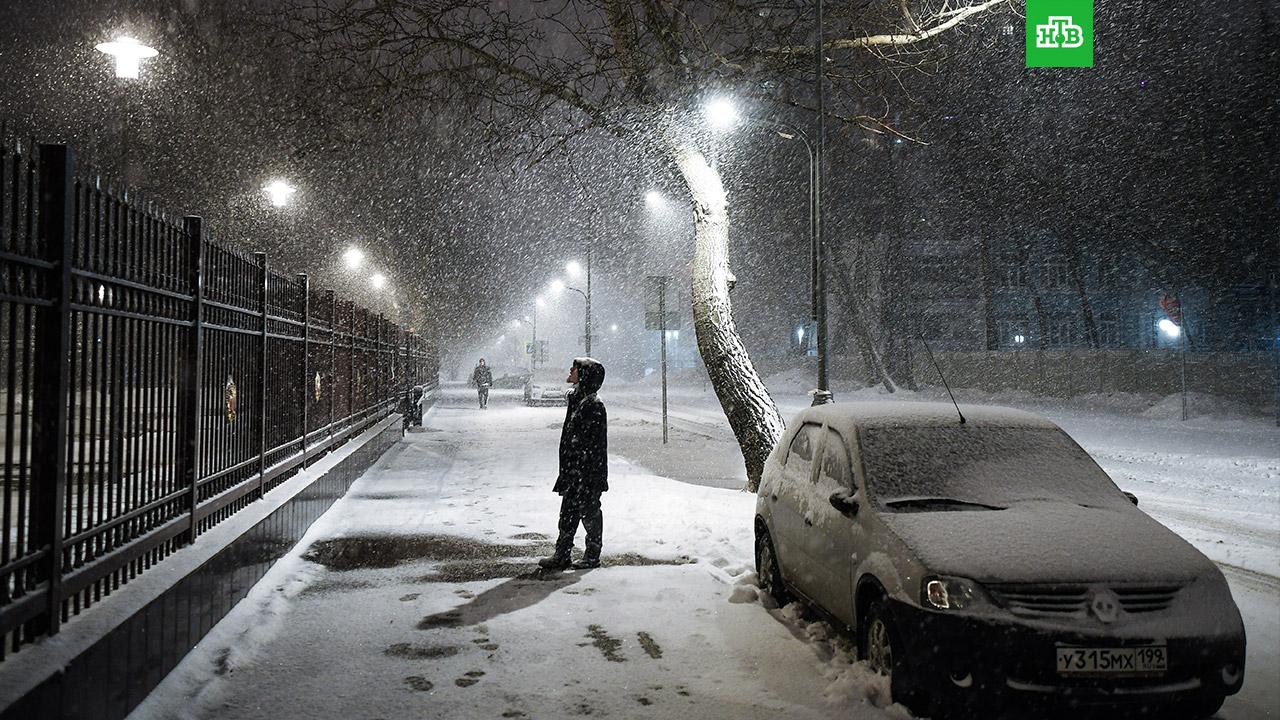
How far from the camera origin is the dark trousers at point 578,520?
809 cm

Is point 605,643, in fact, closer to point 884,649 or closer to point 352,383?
point 884,649

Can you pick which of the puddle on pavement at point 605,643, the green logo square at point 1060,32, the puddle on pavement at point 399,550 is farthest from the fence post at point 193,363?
the green logo square at point 1060,32

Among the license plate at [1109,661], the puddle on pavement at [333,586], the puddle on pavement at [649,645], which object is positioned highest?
the license plate at [1109,661]

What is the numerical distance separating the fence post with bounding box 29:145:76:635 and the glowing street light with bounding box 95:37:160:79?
17.6 ft

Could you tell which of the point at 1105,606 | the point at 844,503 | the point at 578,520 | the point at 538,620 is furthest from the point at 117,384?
the point at 1105,606

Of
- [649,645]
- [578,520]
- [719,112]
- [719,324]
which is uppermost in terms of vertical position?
[719,112]

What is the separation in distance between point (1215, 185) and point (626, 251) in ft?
203

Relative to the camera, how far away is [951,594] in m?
4.52

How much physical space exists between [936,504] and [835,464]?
0.82m

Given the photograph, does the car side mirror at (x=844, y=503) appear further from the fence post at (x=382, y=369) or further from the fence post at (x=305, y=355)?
the fence post at (x=382, y=369)

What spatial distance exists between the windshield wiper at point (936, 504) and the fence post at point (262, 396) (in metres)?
5.37

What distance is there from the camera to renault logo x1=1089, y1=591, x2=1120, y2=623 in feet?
14.4

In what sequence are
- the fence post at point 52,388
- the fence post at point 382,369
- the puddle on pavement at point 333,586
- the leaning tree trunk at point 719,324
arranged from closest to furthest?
the fence post at point 52,388
the puddle on pavement at point 333,586
the leaning tree trunk at point 719,324
the fence post at point 382,369

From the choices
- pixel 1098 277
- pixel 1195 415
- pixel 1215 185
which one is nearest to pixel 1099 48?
pixel 1215 185
